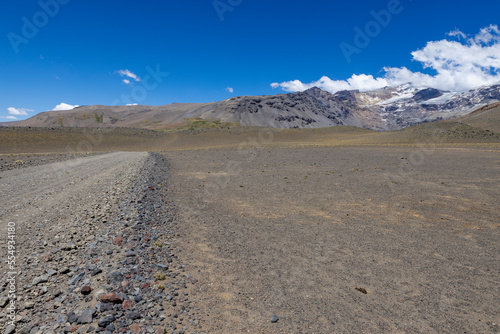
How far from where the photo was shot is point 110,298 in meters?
4.86

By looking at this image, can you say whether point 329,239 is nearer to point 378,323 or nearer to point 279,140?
point 378,323

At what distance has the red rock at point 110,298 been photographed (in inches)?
191

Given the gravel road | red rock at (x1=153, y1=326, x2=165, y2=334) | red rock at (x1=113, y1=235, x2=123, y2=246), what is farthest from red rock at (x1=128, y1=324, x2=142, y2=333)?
red rock at (x1=113, y1=235, x2=123, y2=246)

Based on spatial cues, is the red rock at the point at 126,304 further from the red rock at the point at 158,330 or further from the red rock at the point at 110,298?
the red rock at the point at 158,330

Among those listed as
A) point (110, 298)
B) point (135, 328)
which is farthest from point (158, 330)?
point (110, 298)

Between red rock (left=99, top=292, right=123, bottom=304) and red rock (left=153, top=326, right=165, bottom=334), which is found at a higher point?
red rock (left=99, top=292, right=123, bottom=304)

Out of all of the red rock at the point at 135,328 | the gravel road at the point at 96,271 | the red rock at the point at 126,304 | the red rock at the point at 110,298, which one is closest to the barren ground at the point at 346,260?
the gravel road at the point at 96,271

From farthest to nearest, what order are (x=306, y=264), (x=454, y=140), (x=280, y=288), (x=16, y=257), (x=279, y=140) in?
(x=279, y=140), (x=454, y=140), (x=306, y=264), (x=16, y=257), (x=280, y=288)

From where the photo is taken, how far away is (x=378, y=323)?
498 cm

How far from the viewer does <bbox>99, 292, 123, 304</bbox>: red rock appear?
486 centimetres

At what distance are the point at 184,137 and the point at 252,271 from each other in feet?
291

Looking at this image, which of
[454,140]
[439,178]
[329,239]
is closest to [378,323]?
[329,239]

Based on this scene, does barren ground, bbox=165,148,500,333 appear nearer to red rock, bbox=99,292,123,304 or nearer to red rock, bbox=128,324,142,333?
red rock, bbox=128,324,142,333

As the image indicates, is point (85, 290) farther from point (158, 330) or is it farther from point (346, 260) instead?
point (346, 260)
